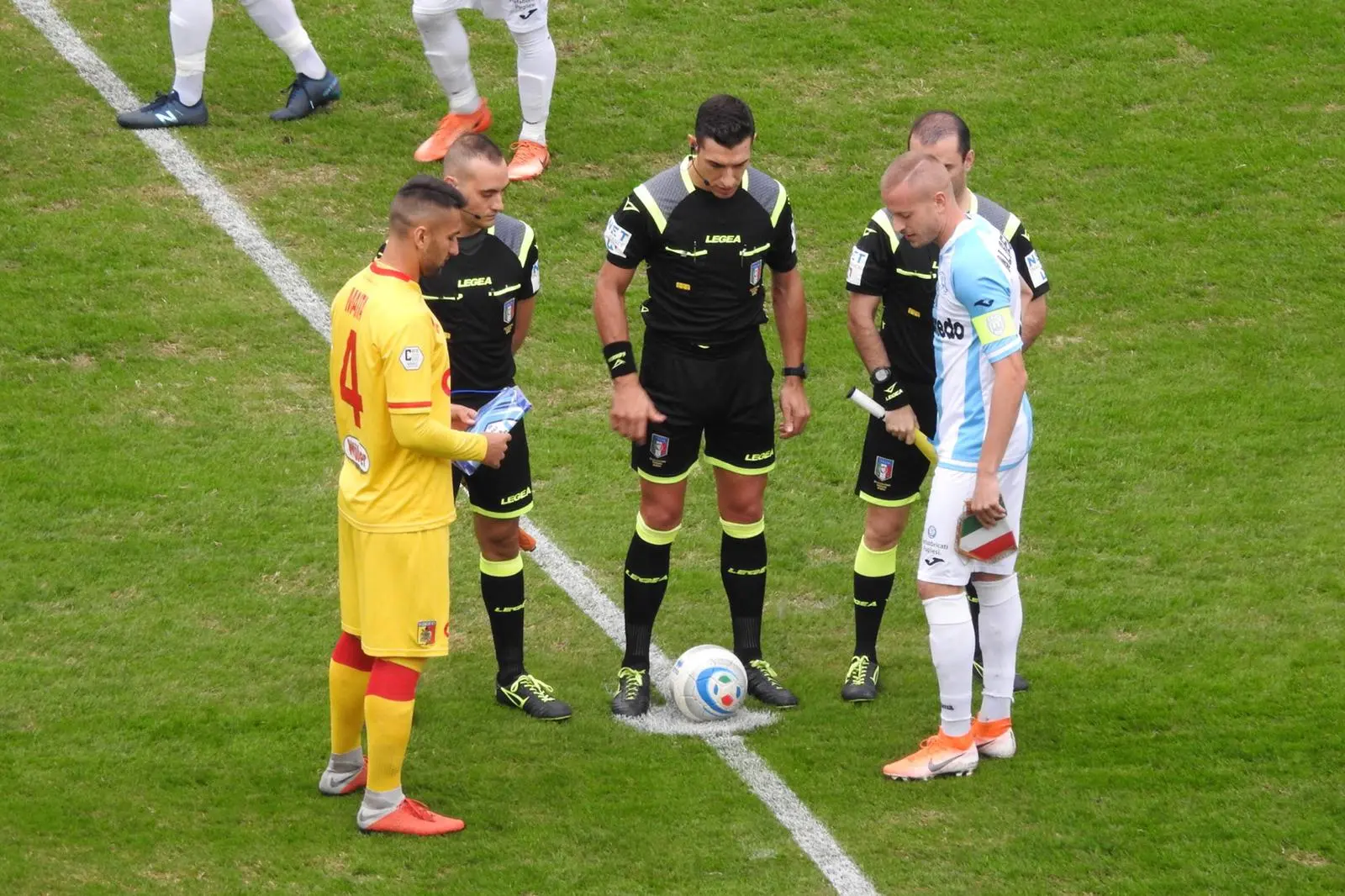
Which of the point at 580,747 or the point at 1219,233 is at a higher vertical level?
the point at 1219,233

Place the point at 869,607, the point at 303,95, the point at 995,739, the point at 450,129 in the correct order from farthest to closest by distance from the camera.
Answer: the point at 303,95 < the point at 450,129 < the point at 869,607 < the point at 995,739

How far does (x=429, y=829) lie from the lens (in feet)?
19.5

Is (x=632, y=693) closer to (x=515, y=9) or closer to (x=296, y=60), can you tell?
(x=515, y=9)

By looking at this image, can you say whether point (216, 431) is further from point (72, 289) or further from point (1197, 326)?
point (1197, 326)

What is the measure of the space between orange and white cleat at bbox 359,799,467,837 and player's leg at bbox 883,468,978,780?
1654 millimetres

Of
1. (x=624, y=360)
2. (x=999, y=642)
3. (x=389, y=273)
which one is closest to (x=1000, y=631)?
(x=999, y=642)

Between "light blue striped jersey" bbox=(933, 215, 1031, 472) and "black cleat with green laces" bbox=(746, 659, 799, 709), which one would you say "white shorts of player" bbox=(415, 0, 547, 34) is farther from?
"light blue striped jersey" bbox=(933, 215, 1031, 472)

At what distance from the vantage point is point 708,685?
264 inches

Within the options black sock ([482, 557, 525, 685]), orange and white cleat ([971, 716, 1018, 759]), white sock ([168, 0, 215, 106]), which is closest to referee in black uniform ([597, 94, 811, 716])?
black sock ([482, 557, 525, 685])

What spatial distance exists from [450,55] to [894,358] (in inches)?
217

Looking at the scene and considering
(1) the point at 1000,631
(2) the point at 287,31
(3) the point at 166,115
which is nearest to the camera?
(1) the point at 1000,631

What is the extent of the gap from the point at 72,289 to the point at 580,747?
525 cm

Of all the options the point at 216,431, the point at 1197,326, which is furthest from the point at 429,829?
the point at 1197,326

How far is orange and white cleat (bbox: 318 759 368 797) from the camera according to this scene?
6160 mm
